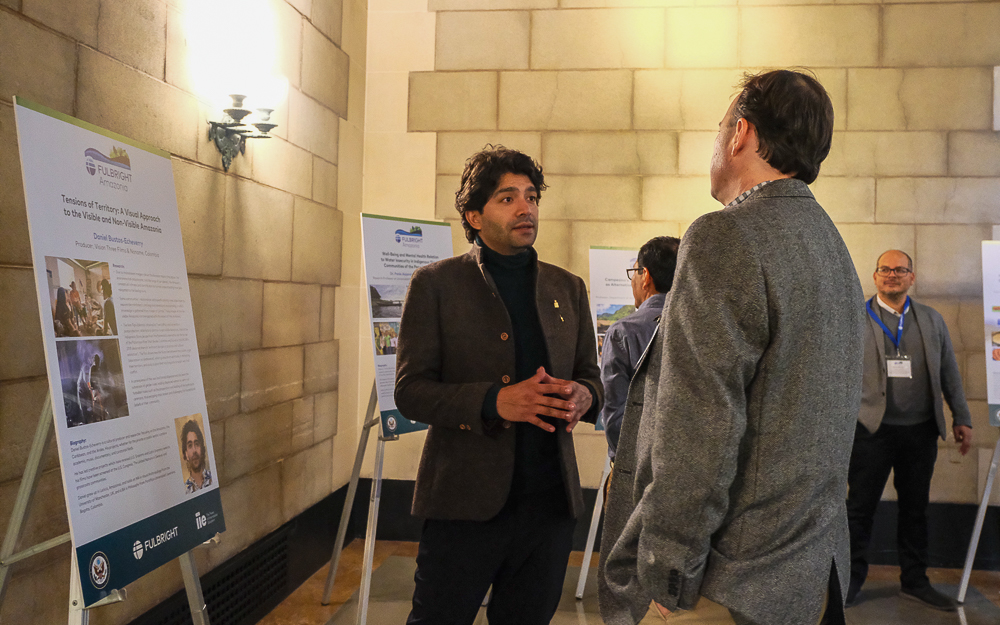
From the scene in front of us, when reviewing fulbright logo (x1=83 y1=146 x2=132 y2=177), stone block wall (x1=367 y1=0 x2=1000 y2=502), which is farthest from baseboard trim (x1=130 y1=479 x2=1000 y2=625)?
fulbright logo (x1=83 y1=146 x2=132 y2=177)

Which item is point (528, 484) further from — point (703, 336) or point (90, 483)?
point (90, 483)

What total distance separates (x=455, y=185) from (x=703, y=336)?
12.3 ft

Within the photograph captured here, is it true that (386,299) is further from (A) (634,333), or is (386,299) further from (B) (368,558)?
(A) (634,333)

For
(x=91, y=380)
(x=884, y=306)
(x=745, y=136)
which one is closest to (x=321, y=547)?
(x=91, y=380)

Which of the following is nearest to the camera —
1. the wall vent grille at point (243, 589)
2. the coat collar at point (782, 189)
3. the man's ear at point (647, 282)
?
the coat collar at point (782, 189)

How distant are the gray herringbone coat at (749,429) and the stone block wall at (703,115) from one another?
351 centimetres

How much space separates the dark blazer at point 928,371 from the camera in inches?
147

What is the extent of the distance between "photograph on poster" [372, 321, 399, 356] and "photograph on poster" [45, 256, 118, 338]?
1624 millimetres

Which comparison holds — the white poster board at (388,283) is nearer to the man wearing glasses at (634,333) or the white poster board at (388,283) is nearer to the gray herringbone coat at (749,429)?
the man wearing glasses at (634,333)

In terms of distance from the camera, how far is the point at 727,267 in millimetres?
1094

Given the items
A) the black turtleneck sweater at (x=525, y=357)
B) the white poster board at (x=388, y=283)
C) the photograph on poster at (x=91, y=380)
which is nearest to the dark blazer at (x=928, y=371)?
the white poster board at (x=388, y=283)

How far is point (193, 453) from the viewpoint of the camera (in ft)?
6.44

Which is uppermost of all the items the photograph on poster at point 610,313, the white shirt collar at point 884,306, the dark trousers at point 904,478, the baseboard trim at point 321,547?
the white shirt collar at point 884,306

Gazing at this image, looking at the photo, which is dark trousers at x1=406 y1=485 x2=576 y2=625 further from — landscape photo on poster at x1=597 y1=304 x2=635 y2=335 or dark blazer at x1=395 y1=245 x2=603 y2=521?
landscape photo on poster at x1=597 y1=304 x2=635 y2=335
